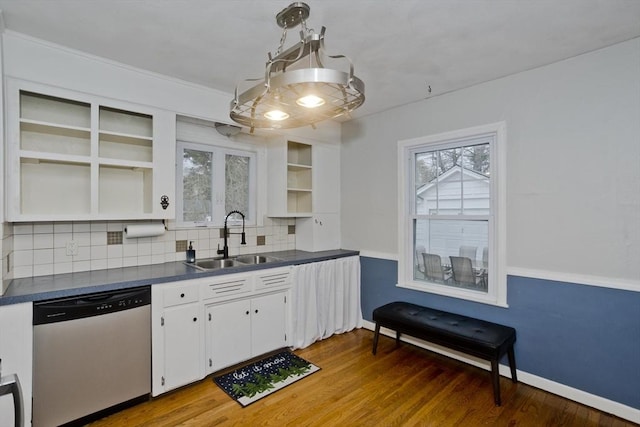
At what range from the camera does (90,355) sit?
2025 millimetres

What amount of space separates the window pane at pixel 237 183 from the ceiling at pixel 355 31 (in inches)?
41.4

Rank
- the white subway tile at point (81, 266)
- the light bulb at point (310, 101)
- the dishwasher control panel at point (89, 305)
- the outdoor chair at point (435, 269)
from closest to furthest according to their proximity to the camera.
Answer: the light bulb at point (310, 101)
the dishwasher control panel at point (89, 305)
the white subway tile at point (81, 266)
the outdoor chair at point (435, 269)

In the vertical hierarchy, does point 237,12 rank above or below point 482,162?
above

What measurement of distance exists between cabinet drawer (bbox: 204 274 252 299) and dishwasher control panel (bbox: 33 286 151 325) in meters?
0.45

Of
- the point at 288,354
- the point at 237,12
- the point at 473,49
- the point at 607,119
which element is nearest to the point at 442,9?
the point at 473,49

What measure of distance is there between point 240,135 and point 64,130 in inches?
60.4

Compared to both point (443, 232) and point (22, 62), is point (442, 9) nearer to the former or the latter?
point (443, 232)

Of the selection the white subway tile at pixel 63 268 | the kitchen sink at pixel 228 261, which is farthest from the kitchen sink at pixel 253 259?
the white subway tile at pixel 63 268

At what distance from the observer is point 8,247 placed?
2.04m

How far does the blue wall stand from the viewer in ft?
6.97

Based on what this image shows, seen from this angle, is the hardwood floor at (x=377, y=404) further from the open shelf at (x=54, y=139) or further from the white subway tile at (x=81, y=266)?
the open shelf at (x=54, y=139)

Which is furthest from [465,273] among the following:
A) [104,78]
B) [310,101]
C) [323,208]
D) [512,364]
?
[104,78]

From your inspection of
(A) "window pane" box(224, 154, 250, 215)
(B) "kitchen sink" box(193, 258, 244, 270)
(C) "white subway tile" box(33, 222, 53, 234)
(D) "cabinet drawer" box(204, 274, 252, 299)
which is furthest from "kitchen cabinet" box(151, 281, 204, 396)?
(A) "window pane" box(224, 154, 250, 215)

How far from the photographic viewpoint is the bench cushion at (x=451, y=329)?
7.70ft
